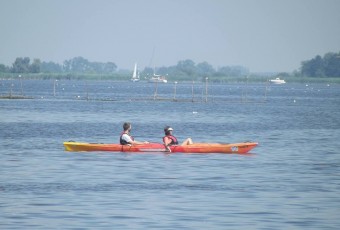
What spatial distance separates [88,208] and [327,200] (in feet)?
22.6

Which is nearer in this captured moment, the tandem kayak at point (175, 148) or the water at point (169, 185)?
the water at point (169, 185)

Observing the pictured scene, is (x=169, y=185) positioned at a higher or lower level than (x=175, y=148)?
lower

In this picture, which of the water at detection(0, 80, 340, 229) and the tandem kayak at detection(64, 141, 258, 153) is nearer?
the water at detection(0, 80, 340, 229)

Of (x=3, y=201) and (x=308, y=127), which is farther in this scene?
(x=308, y=127)

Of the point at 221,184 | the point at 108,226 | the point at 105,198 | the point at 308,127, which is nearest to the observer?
the point at 108,226

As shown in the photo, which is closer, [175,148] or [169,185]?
[169,185]

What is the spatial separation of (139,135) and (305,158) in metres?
17.9

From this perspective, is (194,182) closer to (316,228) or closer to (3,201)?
(3,201)

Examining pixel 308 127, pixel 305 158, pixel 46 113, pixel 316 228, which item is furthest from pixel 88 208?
pixel 46 113

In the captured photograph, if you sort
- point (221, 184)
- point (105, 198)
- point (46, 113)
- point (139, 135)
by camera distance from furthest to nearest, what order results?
point (46, 113)
point (139, 135)
point (221, 184)
point (105, 198)

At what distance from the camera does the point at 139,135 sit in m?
60.0

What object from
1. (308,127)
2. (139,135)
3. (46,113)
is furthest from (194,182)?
(46,113)

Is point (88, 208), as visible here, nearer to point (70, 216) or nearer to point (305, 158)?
point (70, 216)

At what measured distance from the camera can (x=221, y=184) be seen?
106 ft
